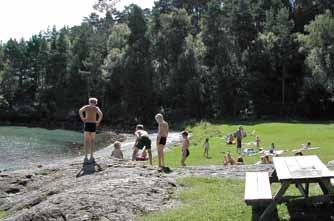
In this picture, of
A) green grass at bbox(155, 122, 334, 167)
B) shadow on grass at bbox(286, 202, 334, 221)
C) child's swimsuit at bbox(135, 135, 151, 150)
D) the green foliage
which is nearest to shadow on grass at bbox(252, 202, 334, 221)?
shadow on grass at bbox(286, 202, 334, 221)

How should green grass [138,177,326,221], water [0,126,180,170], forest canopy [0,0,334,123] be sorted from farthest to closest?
forest canopy [0,0,334,123]
water [0,126,180,170]
green grass [138,177,326,221]

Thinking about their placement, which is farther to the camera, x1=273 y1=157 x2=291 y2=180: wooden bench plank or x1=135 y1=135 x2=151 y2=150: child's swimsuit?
x1=135 y1=135 x2=151 y2=150: child's swimsuit

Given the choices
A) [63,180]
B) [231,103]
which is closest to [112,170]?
[63,180]

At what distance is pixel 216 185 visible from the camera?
14867 millimetres

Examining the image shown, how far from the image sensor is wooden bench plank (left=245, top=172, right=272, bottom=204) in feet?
30.4

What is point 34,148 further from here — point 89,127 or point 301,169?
point 301,169

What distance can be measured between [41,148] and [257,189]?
45931 mm

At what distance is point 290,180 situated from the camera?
905 centimetres

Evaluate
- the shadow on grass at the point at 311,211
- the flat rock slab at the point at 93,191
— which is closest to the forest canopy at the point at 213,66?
the flat rock slab at the point at 93,191

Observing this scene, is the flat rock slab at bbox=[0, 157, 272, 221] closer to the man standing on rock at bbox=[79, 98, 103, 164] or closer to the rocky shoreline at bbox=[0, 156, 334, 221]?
the rocky shoreline at bbox=[0, 156, 334, 221]

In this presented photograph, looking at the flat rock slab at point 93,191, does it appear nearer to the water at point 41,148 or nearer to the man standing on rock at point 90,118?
the man standing on rock at point 90,118

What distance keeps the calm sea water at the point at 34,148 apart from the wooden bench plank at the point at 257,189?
30.8m

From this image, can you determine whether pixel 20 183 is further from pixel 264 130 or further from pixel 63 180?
pixel 264 130

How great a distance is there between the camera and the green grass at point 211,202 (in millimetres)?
10953
